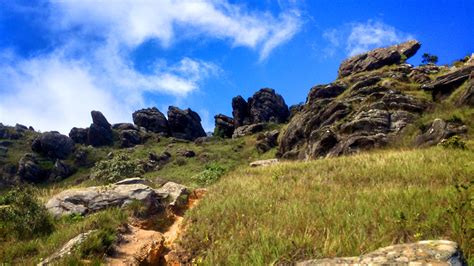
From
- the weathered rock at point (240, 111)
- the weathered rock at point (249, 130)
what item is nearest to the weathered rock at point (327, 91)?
the weathered rock at point (249, 130)

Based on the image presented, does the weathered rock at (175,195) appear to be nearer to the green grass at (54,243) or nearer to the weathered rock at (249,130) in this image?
the green grass at (54,243)

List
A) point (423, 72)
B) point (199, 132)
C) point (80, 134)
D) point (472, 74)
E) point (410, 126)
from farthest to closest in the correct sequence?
point (199, 132)
point (80, 134)
point (423, 72)
point (472, 74)
point (410, 126)

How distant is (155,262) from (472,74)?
1092 inches

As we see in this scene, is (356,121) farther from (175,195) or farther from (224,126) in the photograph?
(224,126)

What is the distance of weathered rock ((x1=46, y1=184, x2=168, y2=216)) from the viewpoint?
13.6 m

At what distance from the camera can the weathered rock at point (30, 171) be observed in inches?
3327

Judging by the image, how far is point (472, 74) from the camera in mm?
28500

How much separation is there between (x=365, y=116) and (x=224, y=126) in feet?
279

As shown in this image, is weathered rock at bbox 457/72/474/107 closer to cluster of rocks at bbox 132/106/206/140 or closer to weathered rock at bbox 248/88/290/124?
weathered rock at bbox 248/88/290/124

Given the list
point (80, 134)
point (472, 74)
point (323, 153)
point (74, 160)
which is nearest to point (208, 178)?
point (323, 153)

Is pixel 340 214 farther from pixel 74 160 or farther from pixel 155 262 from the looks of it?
pixel 74 160

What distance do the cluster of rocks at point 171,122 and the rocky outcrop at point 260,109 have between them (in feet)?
45.8

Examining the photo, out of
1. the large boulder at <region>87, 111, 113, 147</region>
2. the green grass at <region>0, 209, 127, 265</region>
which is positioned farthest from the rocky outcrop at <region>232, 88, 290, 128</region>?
the green grass at <region>0, 209, 127, 265</region>

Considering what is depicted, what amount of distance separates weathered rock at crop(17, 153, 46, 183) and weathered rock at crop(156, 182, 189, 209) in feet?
255
